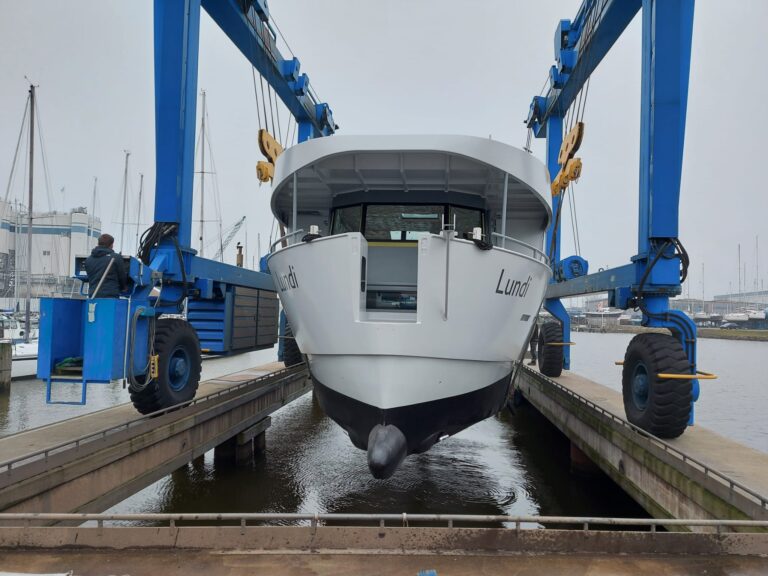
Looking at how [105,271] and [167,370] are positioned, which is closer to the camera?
[105,271]

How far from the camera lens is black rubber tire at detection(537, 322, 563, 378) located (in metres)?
14.9

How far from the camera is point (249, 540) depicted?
347 cm

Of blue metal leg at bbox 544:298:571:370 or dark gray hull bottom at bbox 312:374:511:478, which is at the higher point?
blue metal leg at bbox 544:298:571:370

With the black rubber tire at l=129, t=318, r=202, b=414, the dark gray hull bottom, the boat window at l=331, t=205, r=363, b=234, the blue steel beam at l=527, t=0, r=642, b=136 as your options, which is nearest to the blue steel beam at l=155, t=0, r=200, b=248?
the black rubber tire at l=129, t=318, r=202, b=414

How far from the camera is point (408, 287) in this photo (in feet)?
24.7

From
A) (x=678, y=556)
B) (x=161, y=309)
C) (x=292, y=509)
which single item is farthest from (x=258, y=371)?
(x=678, y=556)

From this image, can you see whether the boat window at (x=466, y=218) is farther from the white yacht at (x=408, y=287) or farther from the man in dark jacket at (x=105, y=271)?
the man in dark jacket at (x=105, y=271)

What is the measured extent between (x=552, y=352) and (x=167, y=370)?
11.0 m

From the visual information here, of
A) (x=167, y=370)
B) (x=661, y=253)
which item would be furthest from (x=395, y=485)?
(x=661, y=253)

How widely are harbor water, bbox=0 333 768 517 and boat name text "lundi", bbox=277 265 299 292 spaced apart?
14.9ft

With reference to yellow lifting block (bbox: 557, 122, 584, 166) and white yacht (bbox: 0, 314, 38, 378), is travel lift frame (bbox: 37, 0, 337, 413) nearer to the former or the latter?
yellow lifting block (bbox: 557, 122, 584, 166)

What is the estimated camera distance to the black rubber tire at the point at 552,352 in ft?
48.8

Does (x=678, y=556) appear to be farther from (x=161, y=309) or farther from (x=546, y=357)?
(x=546, y=357)

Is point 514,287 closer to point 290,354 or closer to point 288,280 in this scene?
point 288,280
